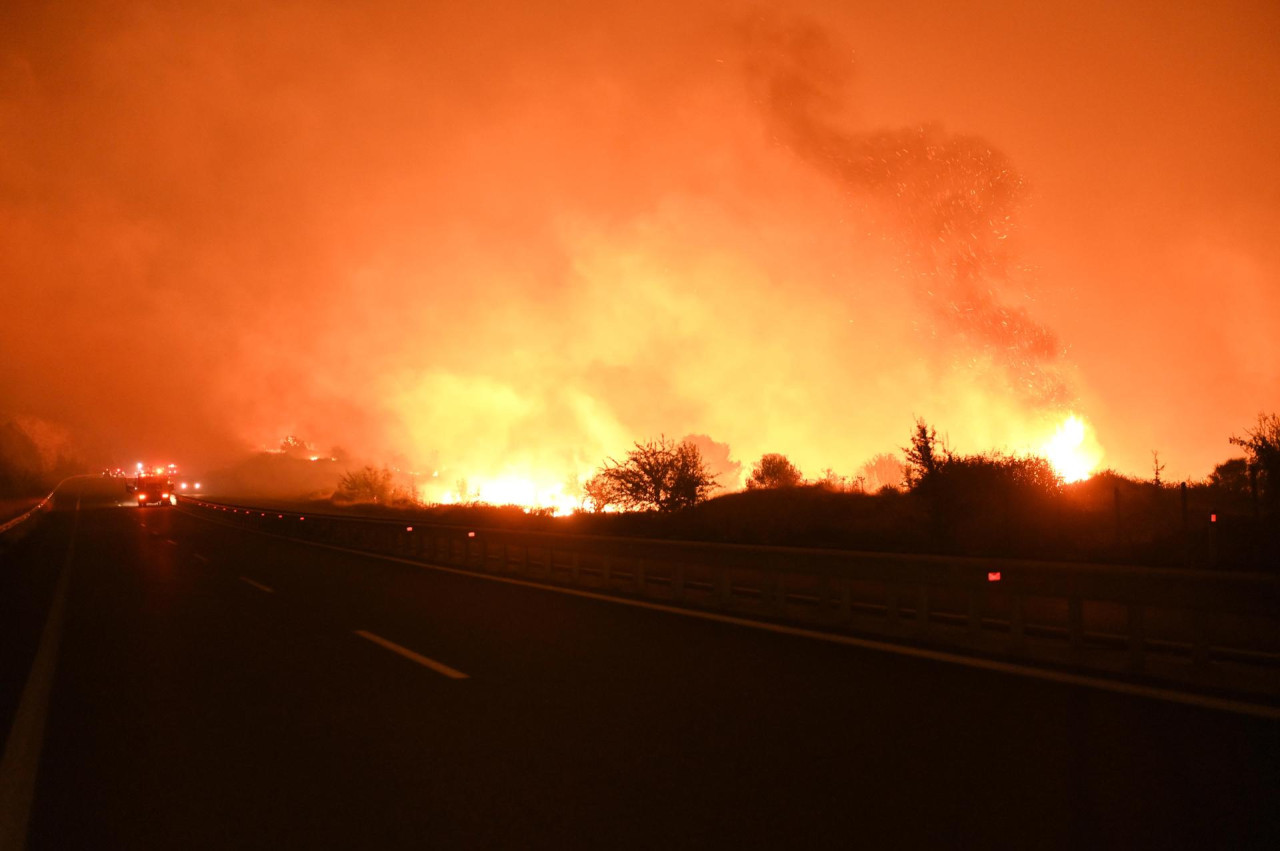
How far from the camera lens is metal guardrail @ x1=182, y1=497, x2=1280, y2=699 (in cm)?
727

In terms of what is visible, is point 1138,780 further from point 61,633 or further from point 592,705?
point 61,633

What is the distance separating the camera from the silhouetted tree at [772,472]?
46.8 metres

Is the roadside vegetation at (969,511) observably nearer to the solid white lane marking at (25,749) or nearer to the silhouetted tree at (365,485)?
the solid white lane marking at (25,749)

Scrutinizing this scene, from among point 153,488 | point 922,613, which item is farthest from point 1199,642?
point 153,488

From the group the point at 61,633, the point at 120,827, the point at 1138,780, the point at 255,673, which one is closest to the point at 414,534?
the point at 61,633

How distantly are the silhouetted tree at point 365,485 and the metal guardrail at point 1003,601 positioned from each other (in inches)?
2186

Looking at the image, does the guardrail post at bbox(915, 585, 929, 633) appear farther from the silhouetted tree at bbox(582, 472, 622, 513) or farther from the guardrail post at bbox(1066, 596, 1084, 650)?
the silhouetted tree at bbox(582, 472, 622, 513)

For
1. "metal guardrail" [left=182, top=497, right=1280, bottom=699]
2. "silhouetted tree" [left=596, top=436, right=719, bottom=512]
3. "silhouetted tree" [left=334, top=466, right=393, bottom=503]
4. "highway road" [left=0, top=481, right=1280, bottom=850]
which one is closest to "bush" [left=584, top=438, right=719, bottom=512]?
"silhouetted tree" [left=596, top=436, right=719, bottom=512]

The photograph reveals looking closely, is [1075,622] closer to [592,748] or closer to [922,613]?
[922,613]

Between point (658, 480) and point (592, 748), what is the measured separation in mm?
32465

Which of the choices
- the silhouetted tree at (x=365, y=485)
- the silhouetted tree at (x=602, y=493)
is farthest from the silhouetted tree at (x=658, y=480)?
the silhouetted tree at (x=365, y=485)

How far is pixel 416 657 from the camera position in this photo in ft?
30.2

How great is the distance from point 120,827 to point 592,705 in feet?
10.9

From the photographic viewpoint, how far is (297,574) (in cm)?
1841
